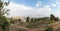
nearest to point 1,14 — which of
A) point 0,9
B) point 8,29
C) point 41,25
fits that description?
point 0,9

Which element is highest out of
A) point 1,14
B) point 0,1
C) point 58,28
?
point 0,1

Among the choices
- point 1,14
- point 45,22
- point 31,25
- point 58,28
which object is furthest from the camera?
point 45,22

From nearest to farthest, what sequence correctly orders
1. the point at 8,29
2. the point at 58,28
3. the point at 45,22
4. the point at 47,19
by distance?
1. the point at 8,29
2. the point at 58,28
3. the point at 45,22
4. the point at 47,19

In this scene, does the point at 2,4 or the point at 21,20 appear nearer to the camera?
the point at 2,4

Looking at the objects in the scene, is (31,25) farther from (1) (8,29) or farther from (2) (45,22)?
(1) (8,29)

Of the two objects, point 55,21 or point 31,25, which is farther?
point 55,21

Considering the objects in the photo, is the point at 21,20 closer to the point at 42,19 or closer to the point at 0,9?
the point at 42,19

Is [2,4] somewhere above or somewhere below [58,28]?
above

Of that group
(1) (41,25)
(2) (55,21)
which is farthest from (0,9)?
(2) (55,21)

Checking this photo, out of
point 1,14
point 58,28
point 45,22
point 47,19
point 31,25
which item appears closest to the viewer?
point 1,14
